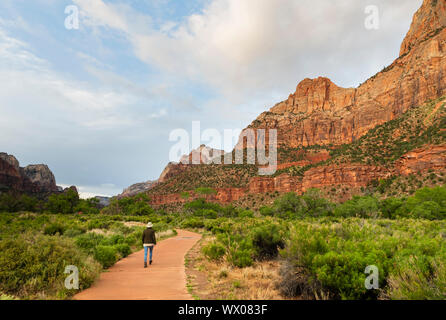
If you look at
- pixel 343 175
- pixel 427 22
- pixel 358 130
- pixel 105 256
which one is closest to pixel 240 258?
pixel 105 256

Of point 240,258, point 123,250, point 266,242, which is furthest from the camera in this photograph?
point 123,250

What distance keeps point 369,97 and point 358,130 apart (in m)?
15.4

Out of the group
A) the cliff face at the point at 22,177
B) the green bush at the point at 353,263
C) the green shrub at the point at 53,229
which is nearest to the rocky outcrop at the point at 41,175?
the cliff face at the point at 22,177

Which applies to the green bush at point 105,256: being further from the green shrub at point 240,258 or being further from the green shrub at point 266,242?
the green shrub at point 266,242

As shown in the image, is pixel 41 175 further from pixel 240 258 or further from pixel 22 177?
pixel 240 258

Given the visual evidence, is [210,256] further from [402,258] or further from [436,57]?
[436,57]

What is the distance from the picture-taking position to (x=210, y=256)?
11.3m

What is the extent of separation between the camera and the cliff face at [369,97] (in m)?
70.6

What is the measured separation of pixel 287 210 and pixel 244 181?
4445 centimetres

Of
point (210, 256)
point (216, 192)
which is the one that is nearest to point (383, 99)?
point (216, 192)

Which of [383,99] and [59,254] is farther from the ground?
[383,99]

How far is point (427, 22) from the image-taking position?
84562 millimetres

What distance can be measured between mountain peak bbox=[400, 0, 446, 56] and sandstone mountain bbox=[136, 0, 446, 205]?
283 mm
